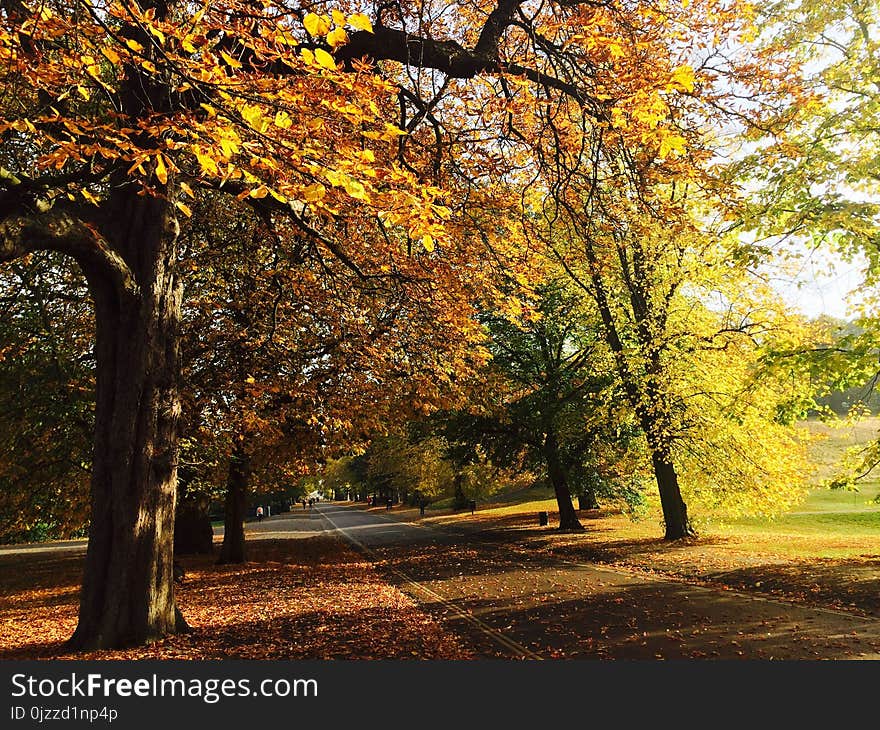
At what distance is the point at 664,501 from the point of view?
19.5 metres

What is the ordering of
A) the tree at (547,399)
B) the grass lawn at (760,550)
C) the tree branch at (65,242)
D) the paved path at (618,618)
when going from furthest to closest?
1. the tree at (547,399)
2. the grass lawn at (760,550)
3. the paved path at (618,618)
4. the tree branch at (65,242)

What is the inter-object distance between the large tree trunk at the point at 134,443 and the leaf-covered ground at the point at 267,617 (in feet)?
1.68

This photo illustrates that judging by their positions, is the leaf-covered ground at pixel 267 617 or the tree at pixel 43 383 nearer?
the leaf-covered ground at pixel 267 617

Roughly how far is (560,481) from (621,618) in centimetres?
1604

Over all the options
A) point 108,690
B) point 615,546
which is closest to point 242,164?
point 108,690

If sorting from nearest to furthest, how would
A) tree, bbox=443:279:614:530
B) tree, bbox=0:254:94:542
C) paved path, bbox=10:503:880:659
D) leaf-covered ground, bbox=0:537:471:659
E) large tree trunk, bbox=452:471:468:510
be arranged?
paved path, bbox=10:503:880:659 → leaf-covered ground, bbox=0:537:471:659 → tree, bbox=0:254:94:542 → tree, bbox=443:279:614:530 → large tree trunk, bbox=452:471:468:510

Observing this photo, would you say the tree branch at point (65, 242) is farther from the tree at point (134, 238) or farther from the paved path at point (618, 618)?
the paved path at point (618, 618)

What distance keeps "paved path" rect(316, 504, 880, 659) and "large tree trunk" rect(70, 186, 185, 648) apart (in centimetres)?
446

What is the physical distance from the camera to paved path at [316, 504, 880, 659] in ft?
23.7

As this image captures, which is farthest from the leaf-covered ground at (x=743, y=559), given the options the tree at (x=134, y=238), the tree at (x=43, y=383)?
the tree at (x=43, y=383)

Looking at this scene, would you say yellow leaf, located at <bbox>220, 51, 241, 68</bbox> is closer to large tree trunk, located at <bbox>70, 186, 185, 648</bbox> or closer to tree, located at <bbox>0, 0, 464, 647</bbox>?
tree, located at <bbox>0, 0, 464, 647</bbox>

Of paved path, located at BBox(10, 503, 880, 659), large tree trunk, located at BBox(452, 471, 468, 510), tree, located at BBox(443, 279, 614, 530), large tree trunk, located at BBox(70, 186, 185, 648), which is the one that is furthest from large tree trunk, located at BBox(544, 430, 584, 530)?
Result: large tree trunk, located at BBox(452, 471, 468, 510)

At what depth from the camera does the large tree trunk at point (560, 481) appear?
23234 mm

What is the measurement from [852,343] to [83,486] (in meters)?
18.2
